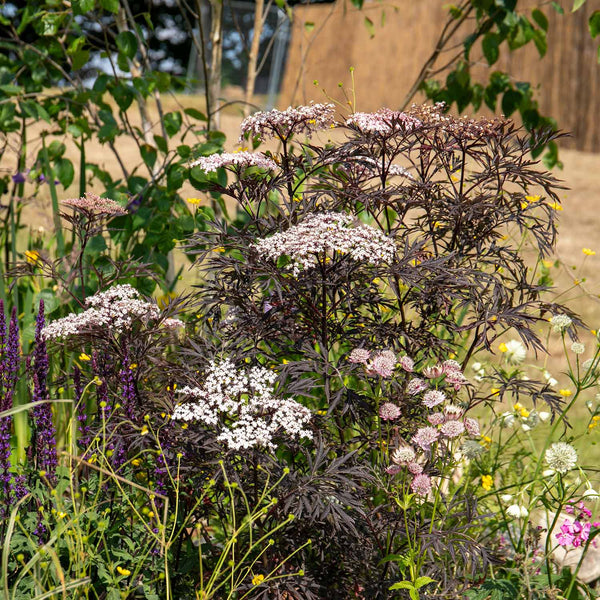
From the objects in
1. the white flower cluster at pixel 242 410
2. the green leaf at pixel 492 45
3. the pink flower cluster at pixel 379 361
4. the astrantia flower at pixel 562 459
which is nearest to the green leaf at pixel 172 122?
the green leaf at pixel 492 45

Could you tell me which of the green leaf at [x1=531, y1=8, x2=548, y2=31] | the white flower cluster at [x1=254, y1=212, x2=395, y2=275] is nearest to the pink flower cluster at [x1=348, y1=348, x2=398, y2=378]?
the white flower cluster at [x1=254, y1=212, x2=395, y2=275]

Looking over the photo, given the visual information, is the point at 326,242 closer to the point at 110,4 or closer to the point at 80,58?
the point at 110,4

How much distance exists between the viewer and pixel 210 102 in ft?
11.1

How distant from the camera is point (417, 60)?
1168 centimetres

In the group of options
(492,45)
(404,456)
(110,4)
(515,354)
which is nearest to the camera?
(404,456)

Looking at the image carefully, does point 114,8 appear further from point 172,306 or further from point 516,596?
point 516,596

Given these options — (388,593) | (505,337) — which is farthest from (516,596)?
(505,337)

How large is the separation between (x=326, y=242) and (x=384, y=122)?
471 mm

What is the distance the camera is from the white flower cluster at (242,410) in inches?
67.2

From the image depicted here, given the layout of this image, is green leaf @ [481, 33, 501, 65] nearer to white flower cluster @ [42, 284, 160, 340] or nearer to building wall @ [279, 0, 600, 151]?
white flower cluster @ [42, 284, 160, 340]

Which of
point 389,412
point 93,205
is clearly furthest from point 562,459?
point 93,205

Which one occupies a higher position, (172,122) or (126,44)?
(126,44)

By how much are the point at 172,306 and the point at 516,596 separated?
3.90ft

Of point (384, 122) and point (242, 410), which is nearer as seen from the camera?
point (242, 410)
